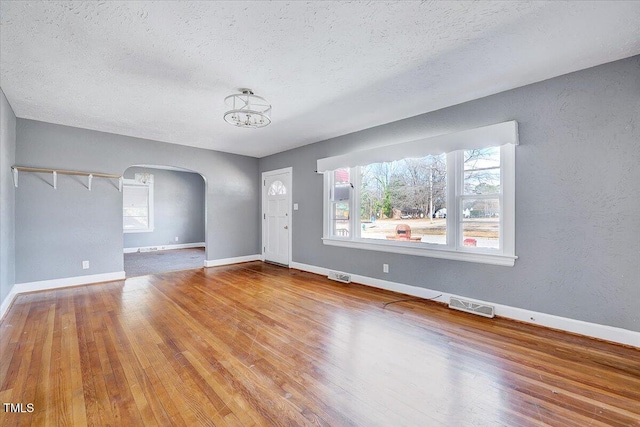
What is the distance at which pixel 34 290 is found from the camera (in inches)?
152

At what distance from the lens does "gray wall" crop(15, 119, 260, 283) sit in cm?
385

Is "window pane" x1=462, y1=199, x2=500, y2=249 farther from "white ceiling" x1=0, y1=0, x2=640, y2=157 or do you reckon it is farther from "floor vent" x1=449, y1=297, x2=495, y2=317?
"white ceiling" x1=0, y1=0, x2=640, y2=157

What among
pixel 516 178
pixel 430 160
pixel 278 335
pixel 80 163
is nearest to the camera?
pixel 278 335

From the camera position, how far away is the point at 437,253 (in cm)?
342

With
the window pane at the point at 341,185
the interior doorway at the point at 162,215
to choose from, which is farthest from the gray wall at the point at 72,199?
the window pane at the point at 341,185

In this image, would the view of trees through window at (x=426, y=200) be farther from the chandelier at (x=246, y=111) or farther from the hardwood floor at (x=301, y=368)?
the chandelier at (x=246, y=111)

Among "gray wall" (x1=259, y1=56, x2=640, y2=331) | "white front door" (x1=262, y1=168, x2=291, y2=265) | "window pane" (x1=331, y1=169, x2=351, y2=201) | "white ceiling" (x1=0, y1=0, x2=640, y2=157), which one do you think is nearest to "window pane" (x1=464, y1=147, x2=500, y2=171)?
"gray wall" (x1=259, y1=56, x2=640, y2=331)

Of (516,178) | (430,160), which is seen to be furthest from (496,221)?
(430,160)

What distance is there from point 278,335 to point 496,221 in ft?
8.73

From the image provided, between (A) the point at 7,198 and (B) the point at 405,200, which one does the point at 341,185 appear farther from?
(A) the point at 7,198

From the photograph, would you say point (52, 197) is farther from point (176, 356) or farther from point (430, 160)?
point (430, 160)

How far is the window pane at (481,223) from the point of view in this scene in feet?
9.91

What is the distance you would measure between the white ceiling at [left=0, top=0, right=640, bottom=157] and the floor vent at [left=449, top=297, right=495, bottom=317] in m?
2.38

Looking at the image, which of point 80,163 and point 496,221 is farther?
point 80,163
